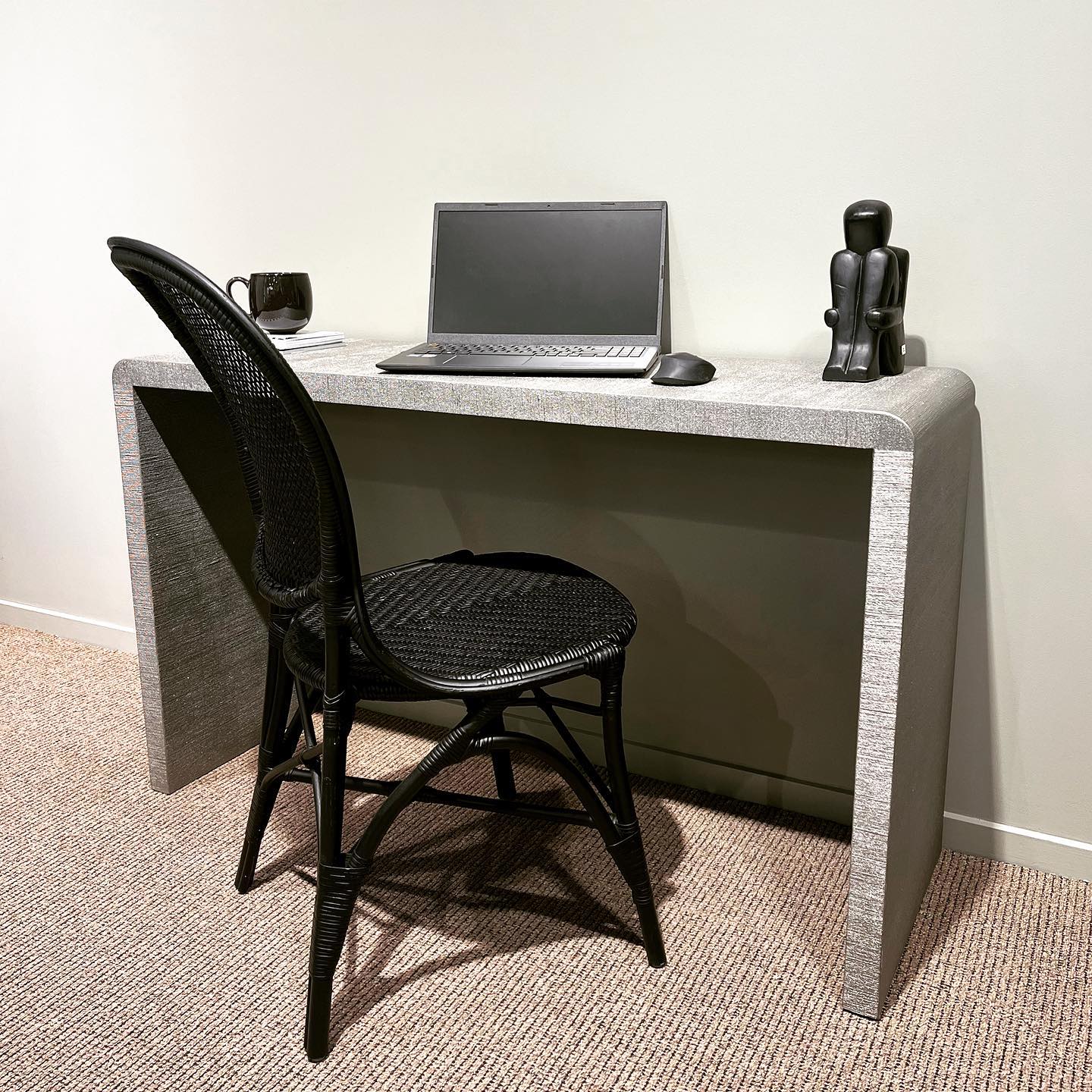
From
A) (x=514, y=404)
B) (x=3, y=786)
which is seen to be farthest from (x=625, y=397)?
(x=3, y=786)

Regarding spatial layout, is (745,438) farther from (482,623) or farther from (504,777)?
(504,777)

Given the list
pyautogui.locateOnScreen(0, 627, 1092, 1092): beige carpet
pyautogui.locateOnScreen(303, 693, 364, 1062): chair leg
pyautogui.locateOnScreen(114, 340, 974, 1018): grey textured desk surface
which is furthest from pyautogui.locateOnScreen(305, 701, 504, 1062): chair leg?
pyautogui.locateOnScreen(114, 340, 974, 1018): grey textured desk surface

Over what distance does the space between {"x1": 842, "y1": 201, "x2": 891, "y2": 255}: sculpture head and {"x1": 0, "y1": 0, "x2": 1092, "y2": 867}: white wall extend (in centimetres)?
18

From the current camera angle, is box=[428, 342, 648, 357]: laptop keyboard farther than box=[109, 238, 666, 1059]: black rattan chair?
Yes

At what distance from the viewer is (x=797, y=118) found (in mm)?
1569

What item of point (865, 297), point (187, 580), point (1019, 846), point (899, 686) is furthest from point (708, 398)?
point (187, 580)

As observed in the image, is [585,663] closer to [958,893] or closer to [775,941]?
[775,941]

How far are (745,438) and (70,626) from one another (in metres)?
1.98

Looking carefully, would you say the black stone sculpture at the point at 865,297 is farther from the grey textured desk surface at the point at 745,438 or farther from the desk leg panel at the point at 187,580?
the desk leg panel at the point at 187,580

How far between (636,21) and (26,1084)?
1642 millimetres

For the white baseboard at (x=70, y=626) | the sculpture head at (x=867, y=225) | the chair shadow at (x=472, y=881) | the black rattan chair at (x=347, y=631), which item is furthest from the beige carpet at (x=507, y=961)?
the sculpture head at (x=867, y=225)

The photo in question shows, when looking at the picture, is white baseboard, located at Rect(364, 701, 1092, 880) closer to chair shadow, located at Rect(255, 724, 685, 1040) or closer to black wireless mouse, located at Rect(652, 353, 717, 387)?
chair shadow, located at Rect(255, 724, 685, 1040)

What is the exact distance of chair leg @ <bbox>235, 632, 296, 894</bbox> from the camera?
5.13 feet

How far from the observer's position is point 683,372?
4.50 feet
